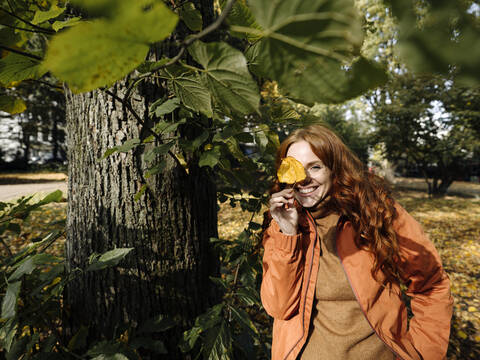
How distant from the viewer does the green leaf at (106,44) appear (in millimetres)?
224

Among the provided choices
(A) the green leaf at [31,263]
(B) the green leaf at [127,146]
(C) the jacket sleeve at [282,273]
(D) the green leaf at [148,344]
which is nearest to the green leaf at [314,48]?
(B) the green leaf at [127,146]

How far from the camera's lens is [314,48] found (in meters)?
0.27

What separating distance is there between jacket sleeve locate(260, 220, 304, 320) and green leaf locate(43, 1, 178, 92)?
116 centimetres

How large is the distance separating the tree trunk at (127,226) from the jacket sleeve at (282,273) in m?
0.38

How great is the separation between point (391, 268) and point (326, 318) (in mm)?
480

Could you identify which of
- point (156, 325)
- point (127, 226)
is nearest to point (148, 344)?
point (156, 325)

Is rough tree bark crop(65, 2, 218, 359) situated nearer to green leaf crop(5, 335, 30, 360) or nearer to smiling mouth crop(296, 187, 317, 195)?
green leaf crop(5, 335, 30, 360)

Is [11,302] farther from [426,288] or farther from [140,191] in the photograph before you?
[426,288]

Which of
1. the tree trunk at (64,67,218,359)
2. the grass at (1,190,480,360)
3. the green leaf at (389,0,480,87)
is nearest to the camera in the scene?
the green leaf at (389,0,480,87)

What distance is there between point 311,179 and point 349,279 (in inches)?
24.1

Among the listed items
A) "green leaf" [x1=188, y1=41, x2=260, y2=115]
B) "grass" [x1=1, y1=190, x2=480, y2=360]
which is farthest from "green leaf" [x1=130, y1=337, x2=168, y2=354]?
"green leaf" [x1=188, y1=41, x2=260, y2=115]

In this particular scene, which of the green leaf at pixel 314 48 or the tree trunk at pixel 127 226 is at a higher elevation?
the green leaf at pixel 314 48

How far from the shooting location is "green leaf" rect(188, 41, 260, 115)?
1.20 ft

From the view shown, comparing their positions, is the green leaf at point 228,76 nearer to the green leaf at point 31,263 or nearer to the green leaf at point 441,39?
the green leaf at point 441,39
